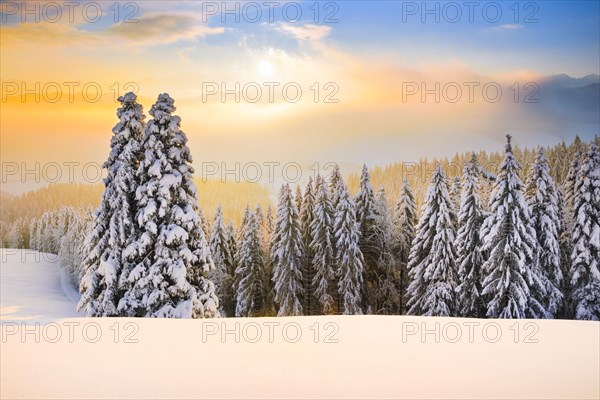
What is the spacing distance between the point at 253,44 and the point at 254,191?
479 centimetres

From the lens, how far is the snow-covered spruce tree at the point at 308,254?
21297mm

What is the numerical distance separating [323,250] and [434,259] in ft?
12.4

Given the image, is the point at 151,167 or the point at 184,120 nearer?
the point at 151,167

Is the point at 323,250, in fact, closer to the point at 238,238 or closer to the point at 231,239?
the point at 238,238

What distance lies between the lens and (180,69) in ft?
58.5

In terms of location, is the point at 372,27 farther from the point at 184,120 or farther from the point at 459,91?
the point at 184,120

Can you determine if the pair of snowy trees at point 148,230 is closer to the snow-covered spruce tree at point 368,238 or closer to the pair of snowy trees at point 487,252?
the snow-covered spruce tree at point 368,238

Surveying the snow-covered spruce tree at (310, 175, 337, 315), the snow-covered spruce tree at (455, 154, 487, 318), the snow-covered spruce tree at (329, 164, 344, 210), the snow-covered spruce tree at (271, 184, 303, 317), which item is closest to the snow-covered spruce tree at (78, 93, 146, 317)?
the snow-covered spruce tree at (271, 184, 303, 317)

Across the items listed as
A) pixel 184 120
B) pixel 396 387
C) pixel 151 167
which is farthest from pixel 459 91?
pixel 396 387

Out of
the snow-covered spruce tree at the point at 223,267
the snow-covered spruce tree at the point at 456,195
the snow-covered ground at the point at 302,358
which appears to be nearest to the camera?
the snow-covered ground at the point at 302,358

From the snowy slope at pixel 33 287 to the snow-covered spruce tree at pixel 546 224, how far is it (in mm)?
14599

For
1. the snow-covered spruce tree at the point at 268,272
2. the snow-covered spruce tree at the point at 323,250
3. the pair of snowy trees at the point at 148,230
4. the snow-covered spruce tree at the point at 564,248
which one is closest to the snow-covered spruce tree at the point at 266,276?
the snow-covered spruce tree at the point at 268,272

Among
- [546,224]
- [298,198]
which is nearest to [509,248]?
[546,224]

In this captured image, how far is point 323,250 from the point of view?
71.0ft
